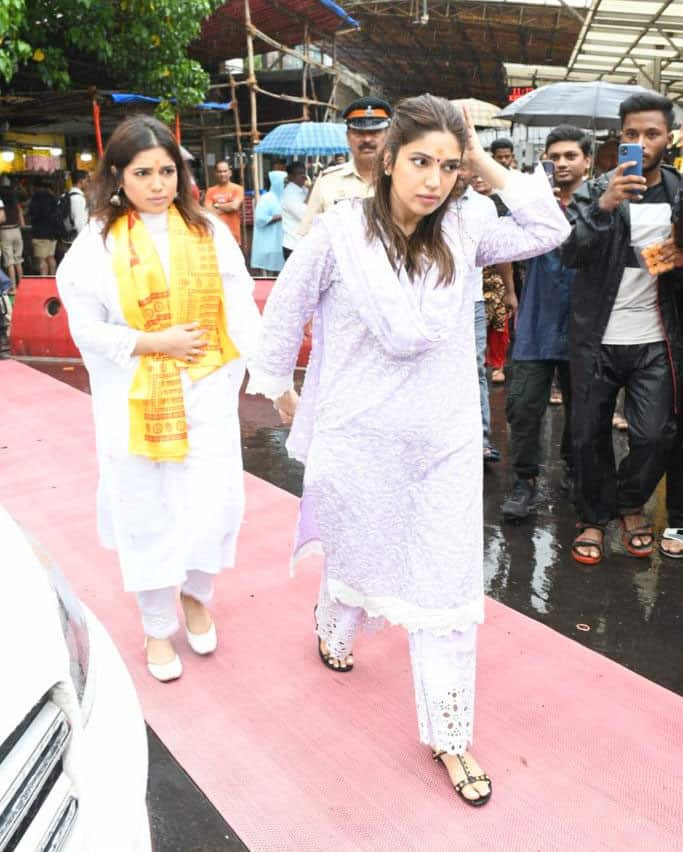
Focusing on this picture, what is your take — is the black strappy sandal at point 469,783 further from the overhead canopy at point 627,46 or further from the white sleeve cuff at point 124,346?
the overhead canopy at point 627,46

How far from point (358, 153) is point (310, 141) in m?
7.39

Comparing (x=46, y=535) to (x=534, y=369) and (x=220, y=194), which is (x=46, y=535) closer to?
(x=534, y=369)

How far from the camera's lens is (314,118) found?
1773cm

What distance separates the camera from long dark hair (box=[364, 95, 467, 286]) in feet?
7.04

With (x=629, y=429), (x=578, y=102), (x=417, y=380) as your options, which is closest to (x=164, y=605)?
(x=417, y=380)

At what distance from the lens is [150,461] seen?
2.70 meters

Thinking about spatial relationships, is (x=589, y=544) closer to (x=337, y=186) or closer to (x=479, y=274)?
(x=479, y=274)

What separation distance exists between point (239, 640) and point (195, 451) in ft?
2.63

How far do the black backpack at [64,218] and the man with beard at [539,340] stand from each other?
33.2 feet

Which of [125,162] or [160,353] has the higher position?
[125,162]

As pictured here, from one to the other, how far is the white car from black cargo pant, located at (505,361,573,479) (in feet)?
9.53

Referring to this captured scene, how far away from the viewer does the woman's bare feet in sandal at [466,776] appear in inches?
88.7

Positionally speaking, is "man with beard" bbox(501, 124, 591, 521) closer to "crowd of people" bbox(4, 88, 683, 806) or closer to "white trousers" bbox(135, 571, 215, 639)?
"crowd of people" bbox(4, 88, 683, 806)

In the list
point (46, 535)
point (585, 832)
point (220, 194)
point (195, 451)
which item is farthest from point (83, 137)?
point (585, 832)
